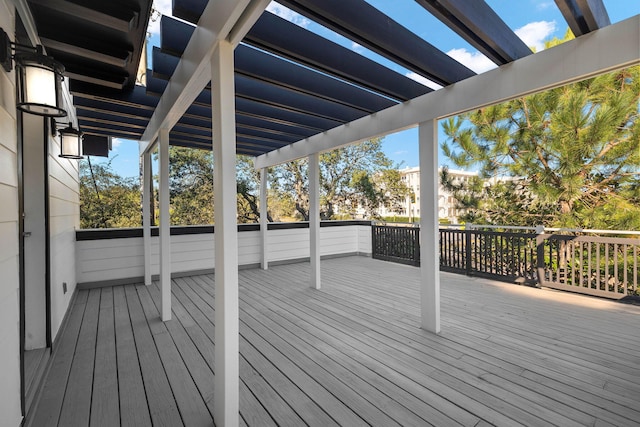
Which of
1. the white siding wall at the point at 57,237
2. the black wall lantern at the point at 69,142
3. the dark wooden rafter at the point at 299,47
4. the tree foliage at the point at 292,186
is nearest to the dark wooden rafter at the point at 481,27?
the dark wooden rafter at the point at 299,47

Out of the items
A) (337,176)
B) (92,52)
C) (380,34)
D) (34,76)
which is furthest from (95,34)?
(337,176)

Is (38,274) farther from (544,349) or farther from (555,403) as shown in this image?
(544,349)

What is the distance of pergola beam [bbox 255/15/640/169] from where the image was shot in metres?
1.78

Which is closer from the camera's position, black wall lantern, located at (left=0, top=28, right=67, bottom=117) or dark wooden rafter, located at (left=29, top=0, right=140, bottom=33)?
black wall lantern, located at (left=0, top=28, right=67, bottom=117)

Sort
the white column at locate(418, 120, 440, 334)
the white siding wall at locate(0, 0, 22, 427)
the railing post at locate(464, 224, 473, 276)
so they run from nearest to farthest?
the white siding wall at locate(0, 0, 22, 427), the white column at locate(418, 120, 440, 334), the railing post at locate(464, 224, 473, 276)

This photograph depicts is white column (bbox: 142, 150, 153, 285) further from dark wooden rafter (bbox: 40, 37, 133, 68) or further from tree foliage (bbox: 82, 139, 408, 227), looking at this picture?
tree foliage (bbox: 82, 139, 408, 227)

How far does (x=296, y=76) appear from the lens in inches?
99.7

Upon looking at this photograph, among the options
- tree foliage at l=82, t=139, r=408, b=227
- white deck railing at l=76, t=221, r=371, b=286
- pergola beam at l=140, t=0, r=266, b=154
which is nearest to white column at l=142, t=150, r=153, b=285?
white deck railing at l=76, t=221, r=371, b=286

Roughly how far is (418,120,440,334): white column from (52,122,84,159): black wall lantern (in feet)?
10.3

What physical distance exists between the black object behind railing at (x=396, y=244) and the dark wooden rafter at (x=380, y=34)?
3.92 metres

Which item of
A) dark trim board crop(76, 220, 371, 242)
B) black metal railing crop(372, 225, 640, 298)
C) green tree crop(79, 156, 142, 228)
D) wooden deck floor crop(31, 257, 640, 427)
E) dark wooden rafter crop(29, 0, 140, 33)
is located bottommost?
wooden deck floor crop(31, 257, 640, 427)

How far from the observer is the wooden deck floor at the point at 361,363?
1.71 metres

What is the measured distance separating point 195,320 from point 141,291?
66.5 inches

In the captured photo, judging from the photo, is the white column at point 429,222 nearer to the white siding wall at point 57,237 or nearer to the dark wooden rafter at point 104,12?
the dark wooden rafter at point 104,12
